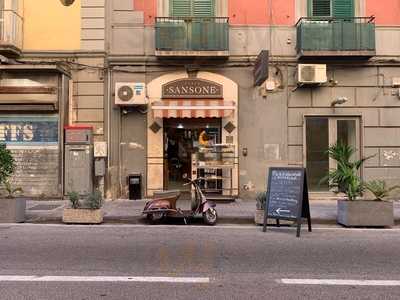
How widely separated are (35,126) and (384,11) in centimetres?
1114

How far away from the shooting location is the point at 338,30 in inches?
636

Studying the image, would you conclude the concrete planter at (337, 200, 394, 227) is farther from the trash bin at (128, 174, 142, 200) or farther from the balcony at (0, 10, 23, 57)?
the balcony at (0, 10, 23, 57)

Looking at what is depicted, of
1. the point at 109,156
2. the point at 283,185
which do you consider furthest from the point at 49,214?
the point at 283,185

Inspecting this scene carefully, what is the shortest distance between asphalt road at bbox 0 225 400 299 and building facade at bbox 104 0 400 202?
523 centimetres

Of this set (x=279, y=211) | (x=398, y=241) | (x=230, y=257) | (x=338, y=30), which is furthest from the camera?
(x=338, y=30)

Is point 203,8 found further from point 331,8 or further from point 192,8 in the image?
point 331,8

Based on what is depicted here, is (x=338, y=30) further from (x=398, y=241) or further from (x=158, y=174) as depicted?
(x=398, y=241)

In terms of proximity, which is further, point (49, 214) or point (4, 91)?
point (4, 91)

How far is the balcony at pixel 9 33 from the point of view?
1579 centimetres

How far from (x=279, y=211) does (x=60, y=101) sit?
8205 mm

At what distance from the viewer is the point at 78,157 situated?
1614cm

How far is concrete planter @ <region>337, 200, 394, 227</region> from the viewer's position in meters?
11.9

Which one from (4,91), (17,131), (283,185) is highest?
(4,91)

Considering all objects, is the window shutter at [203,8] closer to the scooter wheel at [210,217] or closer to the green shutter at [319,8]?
the green shutter at [319,8]
